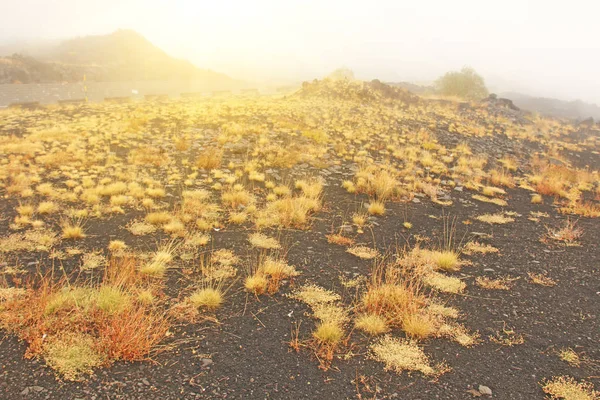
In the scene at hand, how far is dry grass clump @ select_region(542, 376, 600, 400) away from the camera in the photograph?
423 cm

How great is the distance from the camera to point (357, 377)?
4.39 metres

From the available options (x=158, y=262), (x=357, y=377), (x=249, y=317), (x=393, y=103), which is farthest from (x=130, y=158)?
(x=393, y=103)

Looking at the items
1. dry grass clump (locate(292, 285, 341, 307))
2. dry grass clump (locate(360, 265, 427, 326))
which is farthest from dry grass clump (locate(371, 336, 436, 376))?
dry grass clump (locate(292, 285, 341, 307))

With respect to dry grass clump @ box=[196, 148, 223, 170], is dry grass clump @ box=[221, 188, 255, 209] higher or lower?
lower

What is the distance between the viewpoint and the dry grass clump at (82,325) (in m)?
4.27

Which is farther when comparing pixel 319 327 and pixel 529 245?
pixel 529 245

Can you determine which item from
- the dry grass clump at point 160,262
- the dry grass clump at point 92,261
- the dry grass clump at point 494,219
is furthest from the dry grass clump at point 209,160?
the dry grass clump at point 494,219

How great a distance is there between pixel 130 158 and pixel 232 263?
973cm

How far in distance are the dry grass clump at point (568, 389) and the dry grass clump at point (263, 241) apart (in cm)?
525

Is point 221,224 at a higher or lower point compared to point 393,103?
lower

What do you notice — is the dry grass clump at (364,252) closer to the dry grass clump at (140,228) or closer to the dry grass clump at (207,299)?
the dry grass clump at (207,299)

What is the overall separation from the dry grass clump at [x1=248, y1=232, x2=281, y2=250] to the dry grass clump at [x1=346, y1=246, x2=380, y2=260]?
1.71m

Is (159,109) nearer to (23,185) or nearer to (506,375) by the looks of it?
(23,185)

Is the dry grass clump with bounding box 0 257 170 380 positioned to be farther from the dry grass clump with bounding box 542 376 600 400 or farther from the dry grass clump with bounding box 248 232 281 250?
the dry grass clump with bounding box 542 376 600 400
